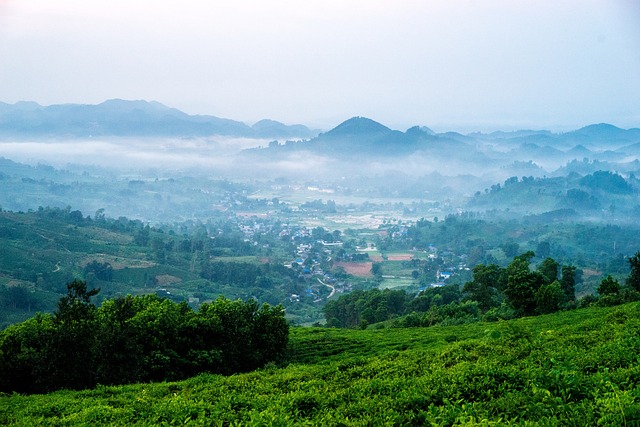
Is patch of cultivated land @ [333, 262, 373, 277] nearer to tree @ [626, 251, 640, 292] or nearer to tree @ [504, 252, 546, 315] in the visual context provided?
tree @ [626, 251, 640, 292]

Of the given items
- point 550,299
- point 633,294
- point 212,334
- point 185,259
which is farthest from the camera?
point 185,259

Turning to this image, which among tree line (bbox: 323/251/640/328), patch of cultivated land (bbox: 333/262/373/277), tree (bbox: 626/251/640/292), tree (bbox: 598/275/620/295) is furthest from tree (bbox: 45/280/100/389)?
patch of cultivated land (bbox: 333/262/373/277)

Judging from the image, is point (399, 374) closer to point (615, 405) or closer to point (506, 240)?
point (615, 405)

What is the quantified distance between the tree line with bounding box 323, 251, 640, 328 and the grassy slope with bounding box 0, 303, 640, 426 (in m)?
16.0

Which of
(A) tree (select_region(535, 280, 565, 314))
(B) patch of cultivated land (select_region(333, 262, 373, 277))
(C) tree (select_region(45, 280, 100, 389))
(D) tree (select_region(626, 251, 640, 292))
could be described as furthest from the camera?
(B) patch of cultivated land (select_region(333, 262, 373, 277))

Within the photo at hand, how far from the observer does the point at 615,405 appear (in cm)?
566

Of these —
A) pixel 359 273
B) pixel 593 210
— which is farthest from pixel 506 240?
pixel 593 210

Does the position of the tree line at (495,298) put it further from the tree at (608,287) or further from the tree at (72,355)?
the tree at (72,355)

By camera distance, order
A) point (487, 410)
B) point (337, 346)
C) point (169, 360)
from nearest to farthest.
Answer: point (487, 410), point (169, 360), point (337, 346)

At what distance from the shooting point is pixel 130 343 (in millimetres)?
14867

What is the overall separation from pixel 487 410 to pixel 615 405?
→ 1.65m

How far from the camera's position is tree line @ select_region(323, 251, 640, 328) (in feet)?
92.5

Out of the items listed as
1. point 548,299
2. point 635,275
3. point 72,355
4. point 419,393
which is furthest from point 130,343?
point 635,275

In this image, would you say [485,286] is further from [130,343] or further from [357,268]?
[357,268]
